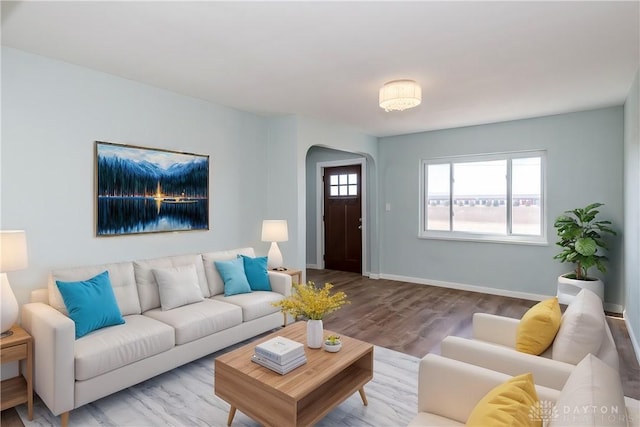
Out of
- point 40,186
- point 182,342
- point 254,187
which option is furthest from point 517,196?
point 40,186

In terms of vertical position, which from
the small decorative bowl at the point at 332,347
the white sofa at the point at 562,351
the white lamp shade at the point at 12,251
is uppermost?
the white lamp shade at the point at 12,251

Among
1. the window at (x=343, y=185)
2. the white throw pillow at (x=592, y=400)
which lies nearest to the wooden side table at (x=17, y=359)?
the white throw pillow at (x=592, y=400)

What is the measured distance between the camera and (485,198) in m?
5.46

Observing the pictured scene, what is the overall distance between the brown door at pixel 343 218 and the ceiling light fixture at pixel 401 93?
3.48 metres

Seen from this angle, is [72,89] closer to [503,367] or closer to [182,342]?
[182,342]

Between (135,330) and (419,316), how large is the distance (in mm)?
3055

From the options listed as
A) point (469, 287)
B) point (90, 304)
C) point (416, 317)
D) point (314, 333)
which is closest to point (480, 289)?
point (469, 287)

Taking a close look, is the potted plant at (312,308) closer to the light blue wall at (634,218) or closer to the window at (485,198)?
the light blue wall at (634,218)

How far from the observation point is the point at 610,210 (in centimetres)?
444

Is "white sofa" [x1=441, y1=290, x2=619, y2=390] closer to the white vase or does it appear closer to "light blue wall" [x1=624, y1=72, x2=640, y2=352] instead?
the white vase

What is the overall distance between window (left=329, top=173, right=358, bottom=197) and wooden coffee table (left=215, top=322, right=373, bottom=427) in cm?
465

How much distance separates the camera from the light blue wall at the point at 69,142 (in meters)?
2.72

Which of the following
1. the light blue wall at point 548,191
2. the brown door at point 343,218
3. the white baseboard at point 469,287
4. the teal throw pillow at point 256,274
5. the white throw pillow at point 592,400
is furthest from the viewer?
the brown door at point 343,218

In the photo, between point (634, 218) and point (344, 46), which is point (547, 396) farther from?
point (634, 218)
